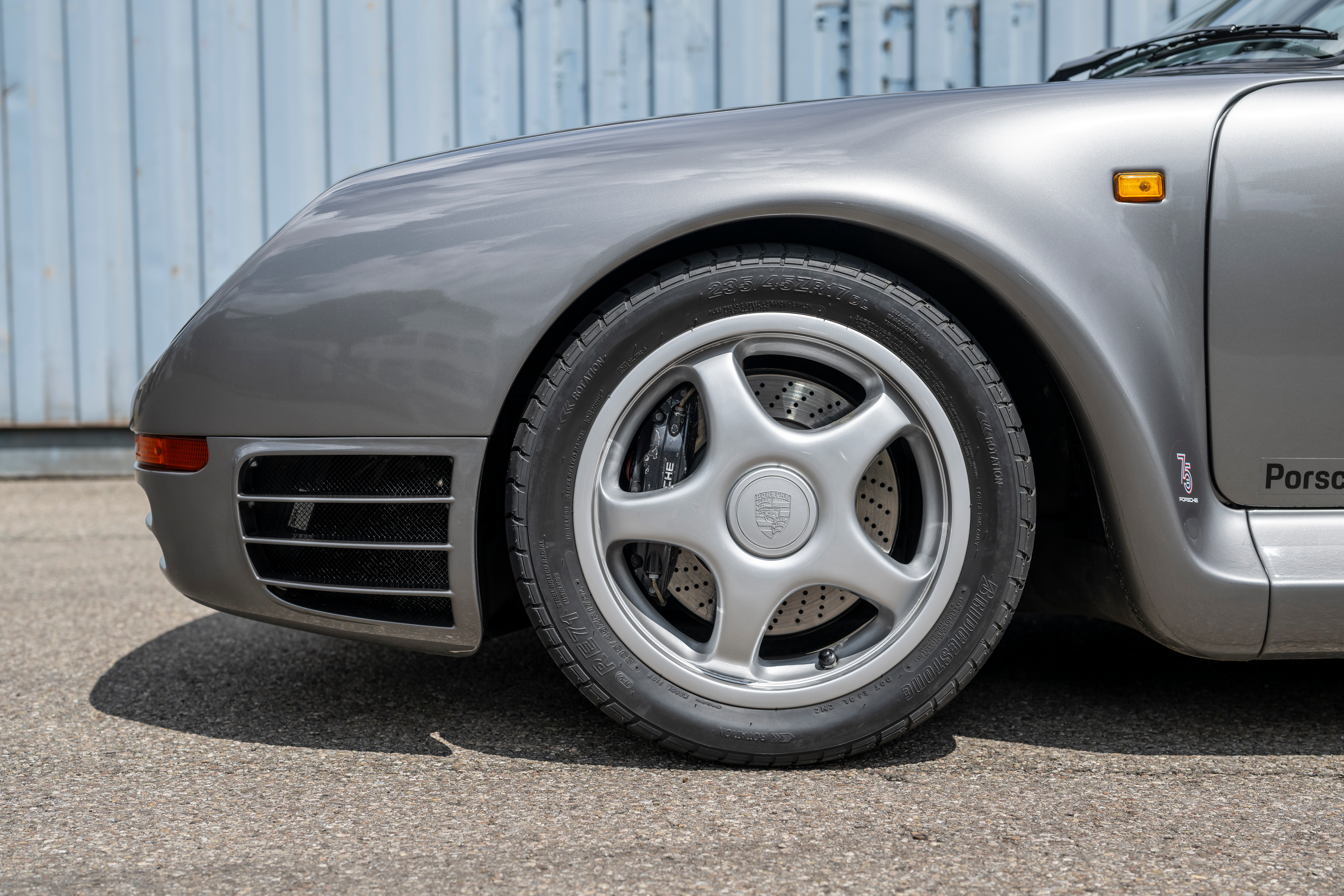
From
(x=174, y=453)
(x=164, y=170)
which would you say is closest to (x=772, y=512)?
(x=174, y=453)

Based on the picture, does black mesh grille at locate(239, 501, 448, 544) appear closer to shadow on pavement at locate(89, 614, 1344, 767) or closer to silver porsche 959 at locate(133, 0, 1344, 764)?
silver porsche 959 at locate(133, 0, 1344, 764)

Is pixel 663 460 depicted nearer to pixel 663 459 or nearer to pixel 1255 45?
pixel 663 459

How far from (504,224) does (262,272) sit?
0.37 meters

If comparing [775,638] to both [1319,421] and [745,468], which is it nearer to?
[745,468]

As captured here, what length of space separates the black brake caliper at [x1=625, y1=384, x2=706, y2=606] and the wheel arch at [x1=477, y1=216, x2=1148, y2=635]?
0.59 ft

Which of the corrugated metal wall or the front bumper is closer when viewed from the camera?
the front bumper

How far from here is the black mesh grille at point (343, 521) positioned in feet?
4.40

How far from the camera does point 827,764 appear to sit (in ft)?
4.52

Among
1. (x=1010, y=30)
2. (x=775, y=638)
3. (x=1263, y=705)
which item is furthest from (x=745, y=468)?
(x=1010, y=30)

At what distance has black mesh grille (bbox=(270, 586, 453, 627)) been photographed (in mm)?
1357

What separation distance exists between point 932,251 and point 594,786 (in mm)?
862

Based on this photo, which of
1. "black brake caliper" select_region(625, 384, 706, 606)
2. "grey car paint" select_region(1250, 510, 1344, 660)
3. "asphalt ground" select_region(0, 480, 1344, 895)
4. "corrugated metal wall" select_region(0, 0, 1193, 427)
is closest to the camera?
"asphalt ground" select_region(0, 480, 1344, 895)

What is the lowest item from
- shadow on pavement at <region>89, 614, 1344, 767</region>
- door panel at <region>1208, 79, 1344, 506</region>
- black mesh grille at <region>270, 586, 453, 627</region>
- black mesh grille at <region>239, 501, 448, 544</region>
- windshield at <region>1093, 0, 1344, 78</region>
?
shadow on pavement at <region>89, 614, 1344, 767</region>

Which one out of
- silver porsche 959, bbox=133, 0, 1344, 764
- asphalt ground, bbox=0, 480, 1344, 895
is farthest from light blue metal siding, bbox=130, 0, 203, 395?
silver porsche 959, bbox=133, 0, 1344, 764
